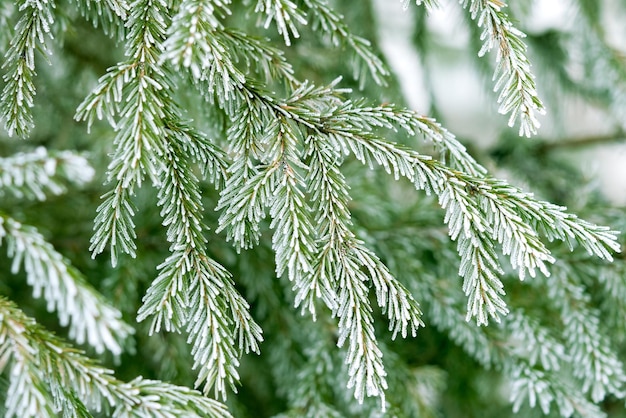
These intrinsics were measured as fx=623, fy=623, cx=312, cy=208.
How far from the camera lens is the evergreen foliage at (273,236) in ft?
1.95

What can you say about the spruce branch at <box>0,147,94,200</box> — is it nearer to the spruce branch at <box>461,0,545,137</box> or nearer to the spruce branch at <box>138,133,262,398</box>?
the spruce branch at <box>138,133,262,398</box>

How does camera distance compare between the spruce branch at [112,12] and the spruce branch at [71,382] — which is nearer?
the spruce branch at [71,382]

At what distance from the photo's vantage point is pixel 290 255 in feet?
2.02

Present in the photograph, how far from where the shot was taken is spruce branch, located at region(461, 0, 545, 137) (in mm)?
630

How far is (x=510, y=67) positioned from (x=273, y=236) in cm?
30

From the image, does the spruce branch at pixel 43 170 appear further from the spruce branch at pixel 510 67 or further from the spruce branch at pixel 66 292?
the spruce branch at pixel 510 67

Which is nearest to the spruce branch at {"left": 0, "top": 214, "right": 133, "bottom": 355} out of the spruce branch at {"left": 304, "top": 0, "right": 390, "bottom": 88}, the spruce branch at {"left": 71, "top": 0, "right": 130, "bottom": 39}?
the spruce branch at {"left": 71, "top": 0, "right": 130, "bottom": 39}

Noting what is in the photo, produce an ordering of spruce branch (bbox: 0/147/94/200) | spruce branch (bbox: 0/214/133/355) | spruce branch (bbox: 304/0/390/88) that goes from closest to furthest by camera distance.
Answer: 1. spruce branch (bbox: 0/214/133/355)
2. spruce branch (bbox: 0/147/94/200)
3. spruce branch (bbox: 304/0/390/88)

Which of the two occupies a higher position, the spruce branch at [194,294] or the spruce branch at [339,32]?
the spruce branch at [339,32]

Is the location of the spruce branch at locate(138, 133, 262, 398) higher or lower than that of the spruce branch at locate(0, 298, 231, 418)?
higher

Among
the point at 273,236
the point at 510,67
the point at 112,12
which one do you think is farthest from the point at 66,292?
the point at 510,67

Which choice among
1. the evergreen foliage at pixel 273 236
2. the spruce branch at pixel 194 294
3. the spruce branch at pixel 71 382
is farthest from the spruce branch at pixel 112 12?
the spruce branch at pixel 71 382

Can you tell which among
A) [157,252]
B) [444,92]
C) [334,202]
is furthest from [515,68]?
[444,92]

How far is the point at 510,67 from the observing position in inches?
25.0
